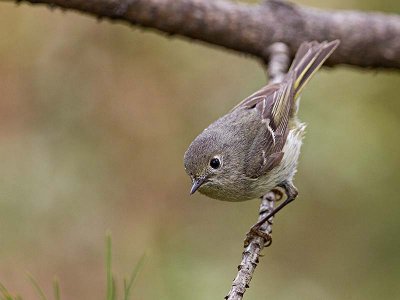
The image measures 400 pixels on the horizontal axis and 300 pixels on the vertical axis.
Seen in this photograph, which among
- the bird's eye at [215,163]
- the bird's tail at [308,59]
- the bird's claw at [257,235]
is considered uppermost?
the bird's tail at [308,59]

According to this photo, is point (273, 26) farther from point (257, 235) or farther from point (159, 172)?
point (159, 172)

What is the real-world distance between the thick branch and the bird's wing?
0.36m

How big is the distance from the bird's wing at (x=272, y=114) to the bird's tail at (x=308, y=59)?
0.07 m

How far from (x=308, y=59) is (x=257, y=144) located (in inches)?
25.6

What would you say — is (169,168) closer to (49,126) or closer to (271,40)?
(49,126)

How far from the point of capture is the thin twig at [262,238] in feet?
7.65

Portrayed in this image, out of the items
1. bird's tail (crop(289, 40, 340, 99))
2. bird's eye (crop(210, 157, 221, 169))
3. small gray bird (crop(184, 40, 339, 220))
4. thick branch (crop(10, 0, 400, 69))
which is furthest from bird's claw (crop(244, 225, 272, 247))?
thick branch (crop(10, 0, 400, 69))

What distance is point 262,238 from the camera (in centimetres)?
324

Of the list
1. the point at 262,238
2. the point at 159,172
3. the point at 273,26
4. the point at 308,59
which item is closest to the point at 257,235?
the point at 262,238

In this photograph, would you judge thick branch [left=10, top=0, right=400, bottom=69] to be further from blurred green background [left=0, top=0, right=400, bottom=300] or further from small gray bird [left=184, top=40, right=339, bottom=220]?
blurred green background [left=0, top=0, right=400, bottom=300]

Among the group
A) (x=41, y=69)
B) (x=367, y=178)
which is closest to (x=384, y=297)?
(x=367, y=178)

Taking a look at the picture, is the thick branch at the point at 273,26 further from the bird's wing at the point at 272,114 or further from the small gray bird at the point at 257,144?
the bird's wing at the point at 272,114

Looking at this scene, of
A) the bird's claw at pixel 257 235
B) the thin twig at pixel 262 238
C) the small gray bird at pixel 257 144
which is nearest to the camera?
the thin twig at pixel 262 238

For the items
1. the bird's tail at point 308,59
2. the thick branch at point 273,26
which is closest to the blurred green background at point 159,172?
the thick branch at point 273,26
